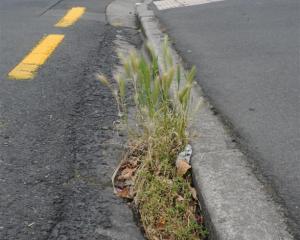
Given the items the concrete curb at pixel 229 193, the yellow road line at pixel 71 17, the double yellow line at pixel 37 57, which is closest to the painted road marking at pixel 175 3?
the yellow road line at pixel 71 17

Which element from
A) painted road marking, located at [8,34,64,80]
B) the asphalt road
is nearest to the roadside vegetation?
the asphalt road

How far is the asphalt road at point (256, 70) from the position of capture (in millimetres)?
2814

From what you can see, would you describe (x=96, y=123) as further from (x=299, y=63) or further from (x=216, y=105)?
(x=299, y=63)

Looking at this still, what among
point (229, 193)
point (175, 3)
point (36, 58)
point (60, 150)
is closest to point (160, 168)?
point (229, 193)

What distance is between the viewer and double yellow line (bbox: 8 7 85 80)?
177 inches

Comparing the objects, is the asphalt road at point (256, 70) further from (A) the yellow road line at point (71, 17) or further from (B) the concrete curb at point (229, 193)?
(A) the yellow road line at point (71, 17)

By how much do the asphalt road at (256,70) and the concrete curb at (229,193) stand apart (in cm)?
9

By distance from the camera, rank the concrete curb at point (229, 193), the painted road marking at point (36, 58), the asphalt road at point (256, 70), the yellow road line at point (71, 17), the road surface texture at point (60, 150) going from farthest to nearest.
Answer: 1. the yellow road line at point (71, 17)
2. the painted road marking at point (36, 58)
3. the asphalt road at point (256, 70)
4. the road surface texture at point (60, 150)
5. the concrete curb at point (229, 193)

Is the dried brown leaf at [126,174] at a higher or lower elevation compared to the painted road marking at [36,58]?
higher

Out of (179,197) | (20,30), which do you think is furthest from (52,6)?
(179,197)

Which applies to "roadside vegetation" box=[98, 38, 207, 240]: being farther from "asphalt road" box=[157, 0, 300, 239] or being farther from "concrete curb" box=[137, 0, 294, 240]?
"asphalt road" box=[157, 0, 300, 239]

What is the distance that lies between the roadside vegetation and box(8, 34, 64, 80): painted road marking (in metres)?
1.68

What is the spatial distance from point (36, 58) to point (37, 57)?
0.14 feet

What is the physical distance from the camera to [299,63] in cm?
451
